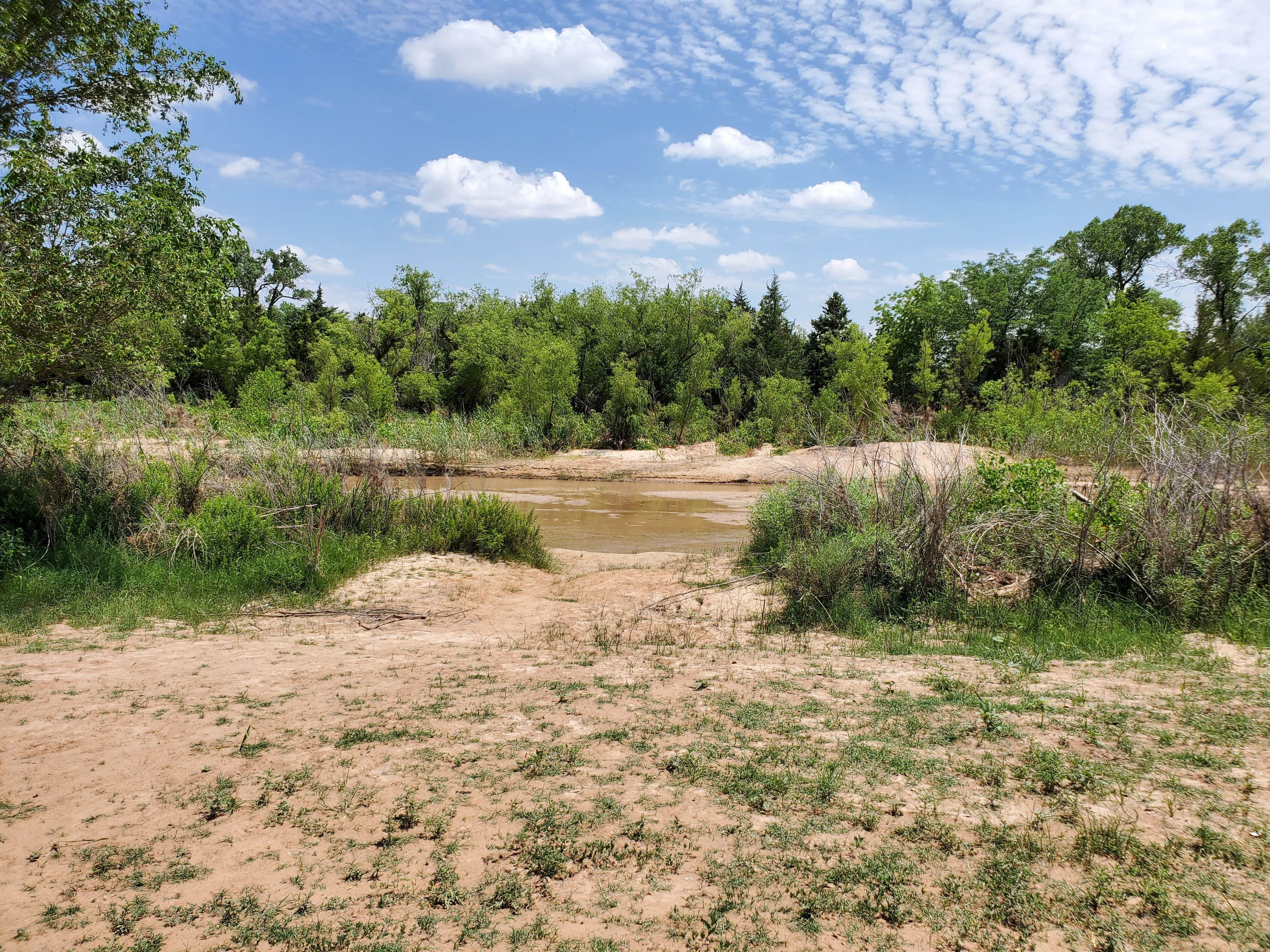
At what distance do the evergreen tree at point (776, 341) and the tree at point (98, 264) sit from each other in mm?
35292

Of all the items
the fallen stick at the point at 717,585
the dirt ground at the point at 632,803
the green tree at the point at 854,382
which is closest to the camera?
the dirt ground at the point at 632,803

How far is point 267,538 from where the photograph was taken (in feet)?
35.6

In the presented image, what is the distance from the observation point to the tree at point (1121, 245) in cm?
4638

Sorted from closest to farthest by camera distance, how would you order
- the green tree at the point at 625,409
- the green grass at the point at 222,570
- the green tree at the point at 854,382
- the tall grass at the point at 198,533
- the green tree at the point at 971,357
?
the green grass at the point at 222,570, the tall grass at the point at 198,533, the green tree at the point at 854,382, the green tree at the point at 971,357, the green tree at the point at 625,409

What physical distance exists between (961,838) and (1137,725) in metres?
2.11

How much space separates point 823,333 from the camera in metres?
48.4

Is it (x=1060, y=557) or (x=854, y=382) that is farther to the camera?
(x=854, y=382)

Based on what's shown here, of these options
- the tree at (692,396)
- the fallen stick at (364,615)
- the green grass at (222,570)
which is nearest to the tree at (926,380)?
the tree at (692,396)

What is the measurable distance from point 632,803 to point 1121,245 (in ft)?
180

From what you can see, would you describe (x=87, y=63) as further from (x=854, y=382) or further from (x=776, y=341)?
(x=776, y=341)

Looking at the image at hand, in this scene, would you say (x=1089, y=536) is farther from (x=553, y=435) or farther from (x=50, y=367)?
(x=553, y=435)

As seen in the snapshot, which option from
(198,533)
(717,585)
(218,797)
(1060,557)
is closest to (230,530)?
(198,533)

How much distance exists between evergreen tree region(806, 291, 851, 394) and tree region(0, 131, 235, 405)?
1533 inches

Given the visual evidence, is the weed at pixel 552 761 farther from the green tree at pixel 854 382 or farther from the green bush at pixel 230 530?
the green tree at pixel 854 382
